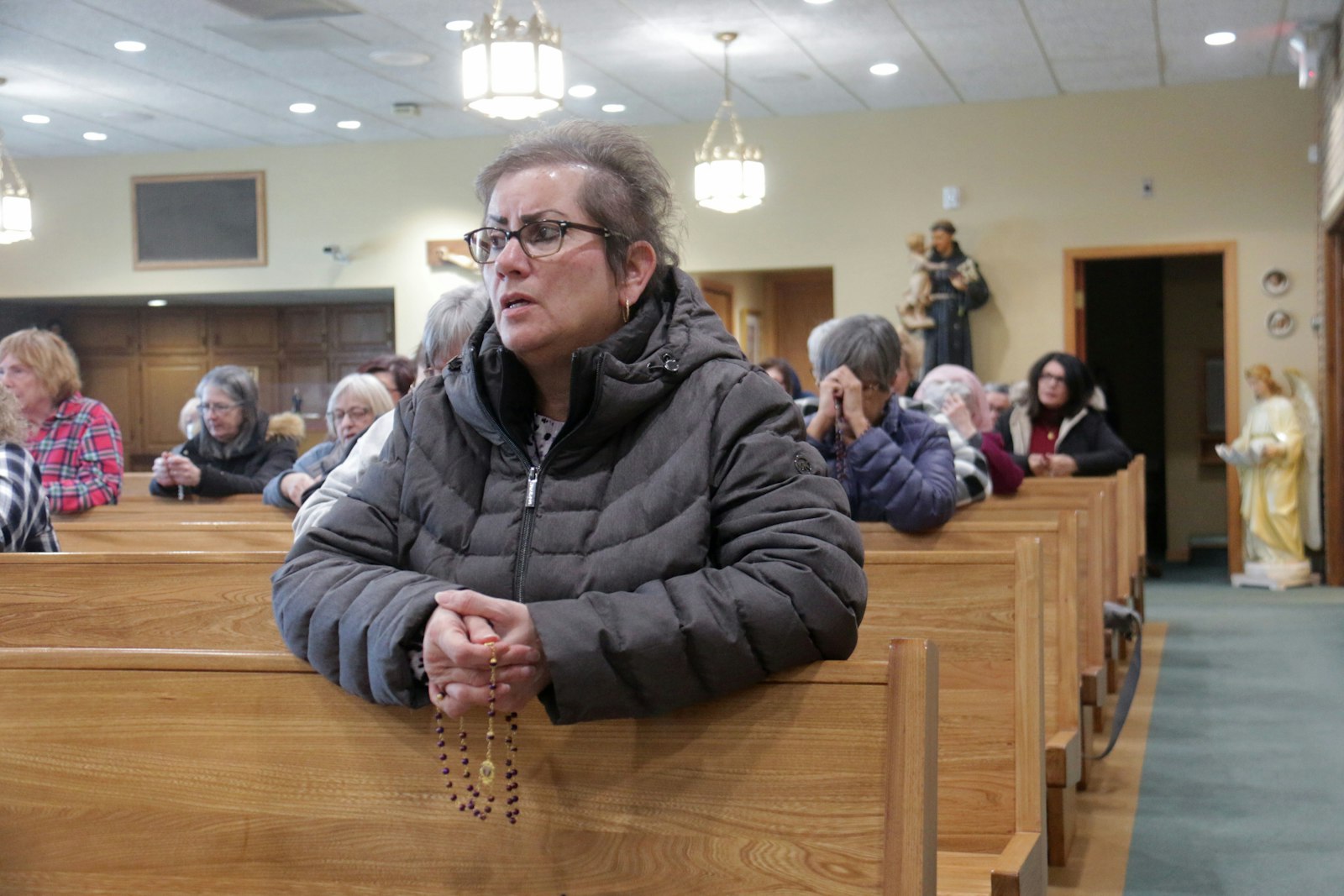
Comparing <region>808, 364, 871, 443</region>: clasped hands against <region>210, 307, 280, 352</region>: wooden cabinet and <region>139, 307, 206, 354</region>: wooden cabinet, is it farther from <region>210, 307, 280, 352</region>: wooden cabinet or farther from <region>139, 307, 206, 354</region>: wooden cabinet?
<region>139, 307, 206, 354</region>: wooden cabinet

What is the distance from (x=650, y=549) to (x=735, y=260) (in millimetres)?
8641

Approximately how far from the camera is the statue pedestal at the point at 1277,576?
8500 mm

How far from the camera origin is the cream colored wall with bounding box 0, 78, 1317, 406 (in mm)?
9000

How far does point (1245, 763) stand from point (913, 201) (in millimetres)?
6110

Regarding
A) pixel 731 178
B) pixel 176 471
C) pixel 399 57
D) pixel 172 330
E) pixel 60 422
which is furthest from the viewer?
pixel 172 330

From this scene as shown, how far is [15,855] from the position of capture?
158 centimetres

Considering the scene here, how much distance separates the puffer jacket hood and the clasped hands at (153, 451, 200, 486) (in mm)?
3534

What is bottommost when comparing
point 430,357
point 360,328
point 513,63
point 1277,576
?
point 1277,576

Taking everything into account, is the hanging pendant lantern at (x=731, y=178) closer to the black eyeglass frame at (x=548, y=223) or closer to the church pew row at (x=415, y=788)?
the black eyeglass frame at (x=548, y=223)

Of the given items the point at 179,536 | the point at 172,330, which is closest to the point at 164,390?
the point at 172,330

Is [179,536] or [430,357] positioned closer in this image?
[430,357]

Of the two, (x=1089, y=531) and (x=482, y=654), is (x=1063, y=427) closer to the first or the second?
(x=1089, y=531)

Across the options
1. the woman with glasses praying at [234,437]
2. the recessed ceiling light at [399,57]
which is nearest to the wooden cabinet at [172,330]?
the recessed ceiling light at [399,57]

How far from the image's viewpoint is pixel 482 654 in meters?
1.37
